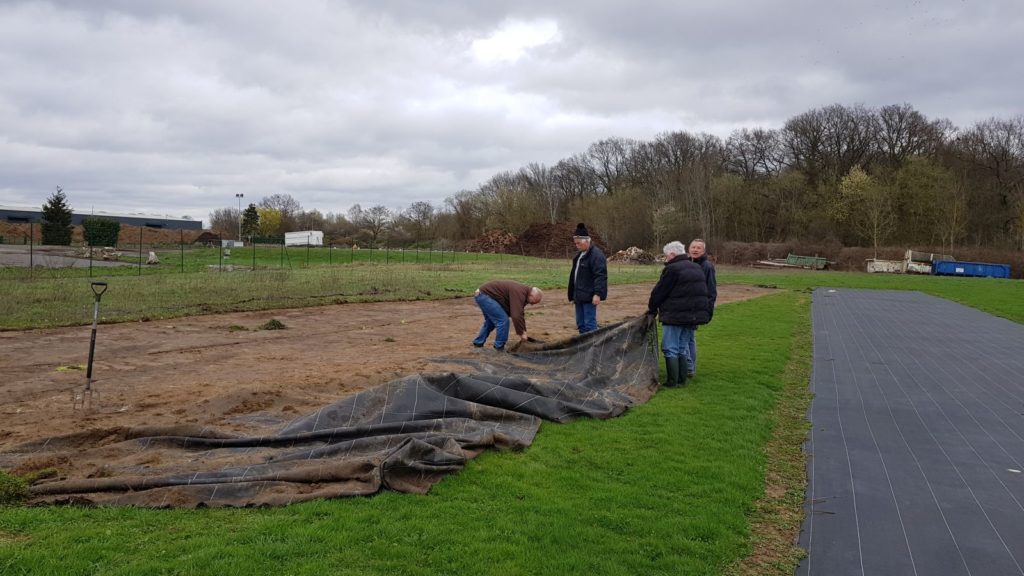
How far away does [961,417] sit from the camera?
7.13 metres

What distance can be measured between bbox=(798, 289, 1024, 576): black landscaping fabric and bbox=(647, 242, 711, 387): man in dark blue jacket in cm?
162

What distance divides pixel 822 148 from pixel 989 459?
217 ft

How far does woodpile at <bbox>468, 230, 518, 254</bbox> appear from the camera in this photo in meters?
68.9

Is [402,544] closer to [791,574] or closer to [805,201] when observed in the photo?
[791,574]

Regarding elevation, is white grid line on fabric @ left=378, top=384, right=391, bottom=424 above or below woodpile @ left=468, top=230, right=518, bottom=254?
below

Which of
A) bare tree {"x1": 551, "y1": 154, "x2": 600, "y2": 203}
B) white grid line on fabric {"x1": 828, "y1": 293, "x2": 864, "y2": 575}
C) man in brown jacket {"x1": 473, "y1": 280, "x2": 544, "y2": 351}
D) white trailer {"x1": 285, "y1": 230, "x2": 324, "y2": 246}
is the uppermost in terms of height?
bare tree {"x1": 551, "y1": 154, "x2": 600, "y2": 203}

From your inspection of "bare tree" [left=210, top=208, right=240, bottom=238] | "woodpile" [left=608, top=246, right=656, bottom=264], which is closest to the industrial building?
"bare tree" [left=210, top=208, right=240, bottom=238]

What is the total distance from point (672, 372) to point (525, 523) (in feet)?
15.3

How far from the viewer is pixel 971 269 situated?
1686 inches

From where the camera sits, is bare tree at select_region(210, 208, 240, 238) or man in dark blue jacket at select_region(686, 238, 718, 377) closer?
man in dark blue jacket at select_region(686, 238, 718, 377)

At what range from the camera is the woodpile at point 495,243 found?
6894 centimetres

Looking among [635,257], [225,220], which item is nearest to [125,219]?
[225,220]

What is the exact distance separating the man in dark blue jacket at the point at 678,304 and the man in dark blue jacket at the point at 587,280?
3.14ft

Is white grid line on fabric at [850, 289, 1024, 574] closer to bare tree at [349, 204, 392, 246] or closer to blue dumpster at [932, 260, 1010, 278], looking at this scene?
blue dumpster at [932, 260, 1010, 278]
